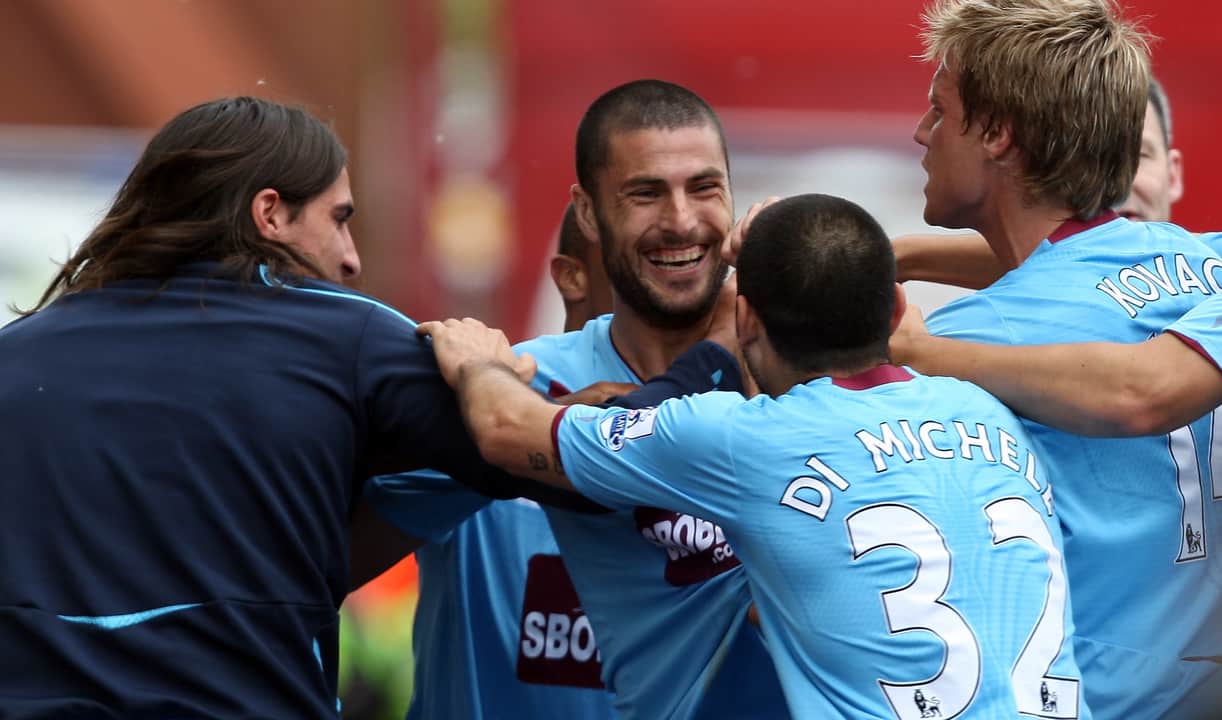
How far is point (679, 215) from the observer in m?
3.91

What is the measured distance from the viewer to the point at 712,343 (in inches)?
131

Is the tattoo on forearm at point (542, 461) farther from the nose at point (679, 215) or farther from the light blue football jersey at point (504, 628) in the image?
the nose at point (679, 215)

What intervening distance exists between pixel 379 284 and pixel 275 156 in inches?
253

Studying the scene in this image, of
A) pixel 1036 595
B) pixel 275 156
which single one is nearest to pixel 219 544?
pixel 275 156

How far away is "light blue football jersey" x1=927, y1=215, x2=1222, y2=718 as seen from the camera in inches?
120

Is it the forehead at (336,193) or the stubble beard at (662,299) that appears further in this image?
the stubble beard at (662,299)

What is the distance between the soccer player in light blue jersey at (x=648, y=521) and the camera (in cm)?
327

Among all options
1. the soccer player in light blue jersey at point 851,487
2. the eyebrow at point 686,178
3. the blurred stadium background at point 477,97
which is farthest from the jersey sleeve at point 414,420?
the blurred stadium background at point 477,97

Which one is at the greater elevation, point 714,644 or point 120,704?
point 120,704

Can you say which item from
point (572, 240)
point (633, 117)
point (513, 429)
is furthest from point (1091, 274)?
point (572, 240)

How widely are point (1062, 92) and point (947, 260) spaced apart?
3.33ft

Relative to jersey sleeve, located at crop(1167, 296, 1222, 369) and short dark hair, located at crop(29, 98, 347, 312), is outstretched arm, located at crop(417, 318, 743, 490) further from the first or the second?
jersey sleeve, located at crop(1167, 296, 1222, 369)

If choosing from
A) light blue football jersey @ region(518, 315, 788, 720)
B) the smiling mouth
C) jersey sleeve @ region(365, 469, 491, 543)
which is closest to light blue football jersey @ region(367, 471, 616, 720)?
jersey sleeve @ region(365, 469, 491, 543)

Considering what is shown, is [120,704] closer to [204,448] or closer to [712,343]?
[204,448]
